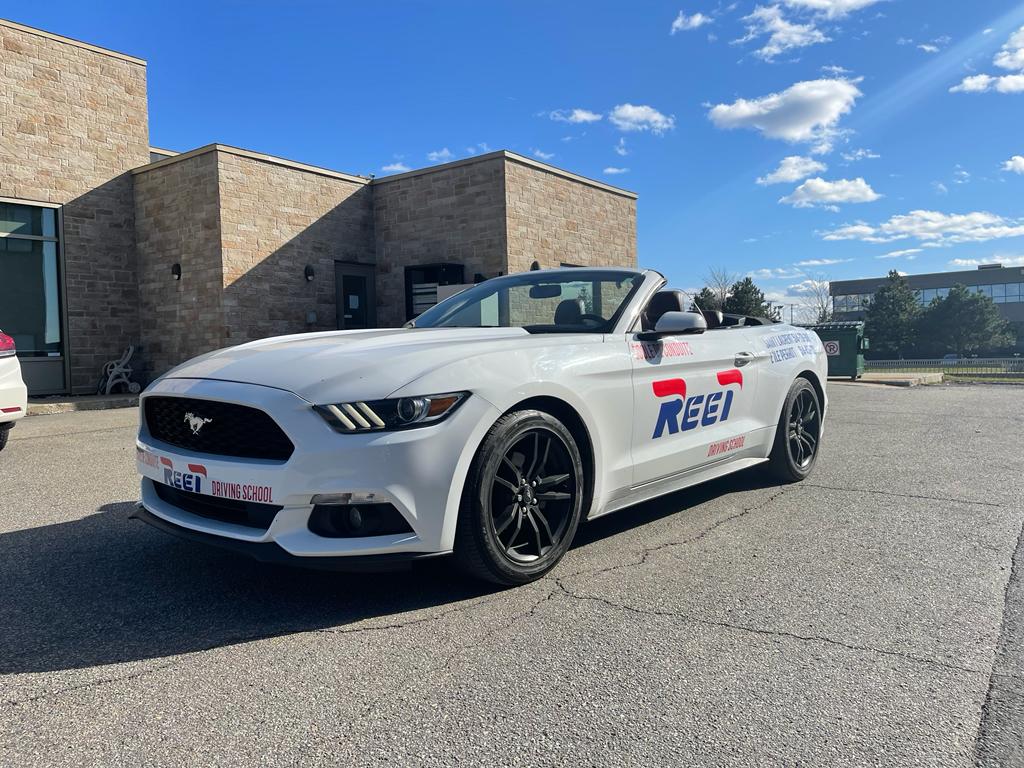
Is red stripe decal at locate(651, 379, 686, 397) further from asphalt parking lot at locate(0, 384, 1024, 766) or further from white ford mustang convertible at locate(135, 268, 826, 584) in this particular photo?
asphalt parking lot at locate(0, 384, 1024, 766)

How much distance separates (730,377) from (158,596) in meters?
3.30

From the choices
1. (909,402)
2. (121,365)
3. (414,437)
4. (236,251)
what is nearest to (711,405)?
(414,437)

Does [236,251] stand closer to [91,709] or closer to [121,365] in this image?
[121,365]

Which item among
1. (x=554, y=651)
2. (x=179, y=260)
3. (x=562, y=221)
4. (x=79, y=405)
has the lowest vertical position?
(x=554, y=651)

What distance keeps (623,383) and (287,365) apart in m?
1.61

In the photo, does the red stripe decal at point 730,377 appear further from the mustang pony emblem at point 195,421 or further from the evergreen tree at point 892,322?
the evergreen tree at point 892,322

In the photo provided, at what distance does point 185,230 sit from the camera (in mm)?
14367

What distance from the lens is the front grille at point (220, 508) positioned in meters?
2.82

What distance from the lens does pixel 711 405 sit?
4.37m

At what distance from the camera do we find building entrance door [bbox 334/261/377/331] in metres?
16.2

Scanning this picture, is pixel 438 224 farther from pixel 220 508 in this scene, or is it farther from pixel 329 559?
pixel 329 559

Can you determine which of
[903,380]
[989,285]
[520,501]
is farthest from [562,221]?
[989,285]

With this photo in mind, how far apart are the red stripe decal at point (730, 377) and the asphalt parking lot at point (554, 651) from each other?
0.81 m

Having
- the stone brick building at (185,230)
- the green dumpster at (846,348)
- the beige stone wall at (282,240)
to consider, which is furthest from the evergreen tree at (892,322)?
the beige stone wall at (282,240)
